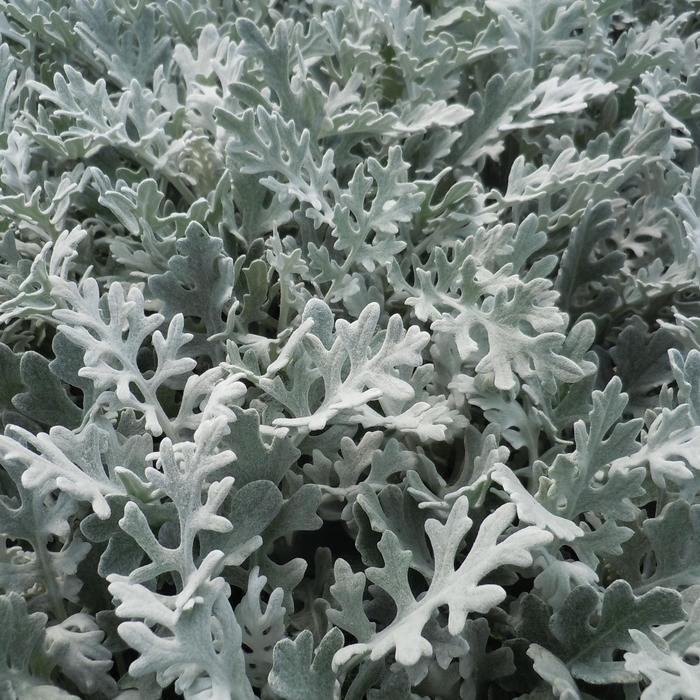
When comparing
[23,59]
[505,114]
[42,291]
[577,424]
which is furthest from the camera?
[23,59]

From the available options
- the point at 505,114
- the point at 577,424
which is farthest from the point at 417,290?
the point at 505,114

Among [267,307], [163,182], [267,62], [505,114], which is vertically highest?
[267,62]

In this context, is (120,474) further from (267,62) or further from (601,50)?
(601,50)

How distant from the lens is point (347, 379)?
→ 2.85 ft

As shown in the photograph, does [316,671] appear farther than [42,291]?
No

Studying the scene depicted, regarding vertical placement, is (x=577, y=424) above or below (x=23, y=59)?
below

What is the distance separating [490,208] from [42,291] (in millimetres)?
640

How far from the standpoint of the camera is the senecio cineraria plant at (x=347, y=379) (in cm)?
77

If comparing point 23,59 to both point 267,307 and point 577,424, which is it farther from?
point 577,424

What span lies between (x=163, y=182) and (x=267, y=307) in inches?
12.8

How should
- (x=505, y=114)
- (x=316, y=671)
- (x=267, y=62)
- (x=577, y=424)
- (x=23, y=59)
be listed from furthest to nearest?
(x=23, y=59) < (x=505, y=114) < (x=267, y=62) < (x=577, y=424) < (x=316, y=671)

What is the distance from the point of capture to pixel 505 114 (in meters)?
1.30

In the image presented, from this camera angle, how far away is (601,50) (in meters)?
1.49

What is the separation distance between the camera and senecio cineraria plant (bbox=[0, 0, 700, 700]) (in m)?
0.77
